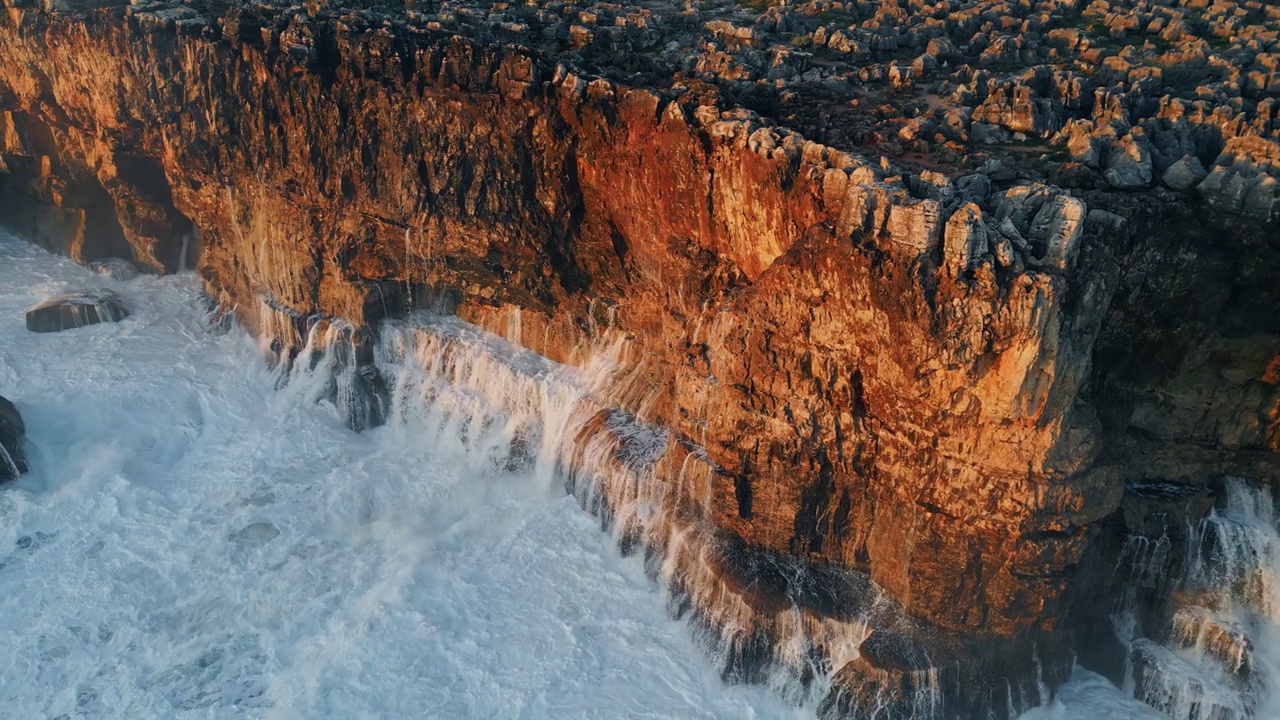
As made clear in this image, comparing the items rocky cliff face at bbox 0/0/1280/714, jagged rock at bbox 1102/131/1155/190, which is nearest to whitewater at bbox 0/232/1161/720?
rocky cliff face at bbox 0/0/1280/714

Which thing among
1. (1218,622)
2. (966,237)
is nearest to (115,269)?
(966,237)

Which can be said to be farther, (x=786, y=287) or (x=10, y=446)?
(x=10, y=446)


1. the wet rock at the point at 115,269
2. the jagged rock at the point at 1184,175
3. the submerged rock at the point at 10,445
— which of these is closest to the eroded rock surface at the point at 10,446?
the submerged rock at the point at 10,445

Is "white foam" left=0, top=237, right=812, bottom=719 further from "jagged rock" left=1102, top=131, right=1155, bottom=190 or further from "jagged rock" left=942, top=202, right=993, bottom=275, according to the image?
"jagged rock" left=1102, top=131, right=1155, bottom=190

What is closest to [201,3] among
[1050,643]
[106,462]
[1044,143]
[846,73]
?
[106,462]

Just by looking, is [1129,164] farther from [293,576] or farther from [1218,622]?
[293,576]

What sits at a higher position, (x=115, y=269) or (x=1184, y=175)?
(x=1184, y=175)

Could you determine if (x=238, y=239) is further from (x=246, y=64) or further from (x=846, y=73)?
(x=846, y=73)
